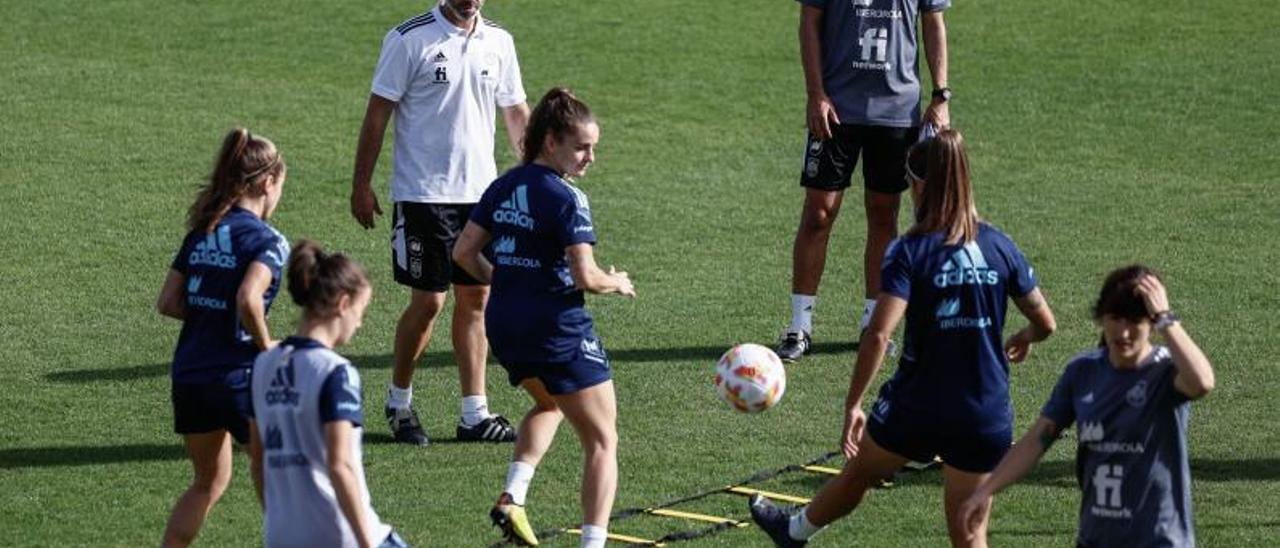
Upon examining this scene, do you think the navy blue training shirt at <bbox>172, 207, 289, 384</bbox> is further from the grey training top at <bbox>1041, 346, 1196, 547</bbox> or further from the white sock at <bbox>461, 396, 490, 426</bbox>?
the grey training top at <bbox>1041, 346, 1196, 547</bbox>

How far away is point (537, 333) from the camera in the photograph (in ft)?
26.4

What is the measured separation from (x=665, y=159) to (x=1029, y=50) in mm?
4589

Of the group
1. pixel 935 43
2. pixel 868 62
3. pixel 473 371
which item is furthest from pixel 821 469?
pixel 935 43

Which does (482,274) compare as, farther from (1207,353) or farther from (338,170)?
(338,170)

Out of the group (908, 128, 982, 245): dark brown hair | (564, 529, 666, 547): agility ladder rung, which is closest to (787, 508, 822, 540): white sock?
(564, 529, 666, 547): agility ladder rung

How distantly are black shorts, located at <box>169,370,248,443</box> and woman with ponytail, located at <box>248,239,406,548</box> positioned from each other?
3.91 ft

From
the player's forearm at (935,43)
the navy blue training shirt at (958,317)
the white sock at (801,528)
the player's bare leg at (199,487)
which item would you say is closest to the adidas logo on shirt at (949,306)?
the navy blue training shirt at (958,317)

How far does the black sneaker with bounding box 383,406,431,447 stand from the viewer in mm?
10094

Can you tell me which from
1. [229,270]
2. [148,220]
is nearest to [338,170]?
[148,220]

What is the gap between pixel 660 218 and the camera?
47.7ft

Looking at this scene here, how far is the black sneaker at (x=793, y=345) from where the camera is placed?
1147 cm

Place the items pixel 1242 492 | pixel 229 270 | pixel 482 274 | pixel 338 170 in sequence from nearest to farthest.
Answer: pixel 229 270, pixel 482 274, pixel 1242 492, pixel 338 170

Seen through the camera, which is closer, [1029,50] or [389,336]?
[389,336]

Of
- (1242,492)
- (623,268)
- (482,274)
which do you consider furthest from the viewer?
(623,268)
